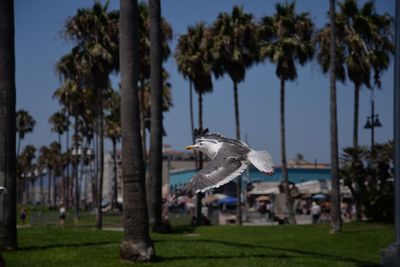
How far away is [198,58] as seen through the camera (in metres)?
35.4

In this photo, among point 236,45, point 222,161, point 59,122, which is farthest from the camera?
point 59,122

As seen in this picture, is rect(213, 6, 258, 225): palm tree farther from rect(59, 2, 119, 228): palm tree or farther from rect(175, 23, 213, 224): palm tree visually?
rect(59, 2, 119, 228): palm tree

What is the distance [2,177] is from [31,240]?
2763mm

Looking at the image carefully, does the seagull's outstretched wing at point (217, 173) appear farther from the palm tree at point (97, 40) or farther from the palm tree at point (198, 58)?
the palm tree at point (198, 58)

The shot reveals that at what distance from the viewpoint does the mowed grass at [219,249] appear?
45.7ft

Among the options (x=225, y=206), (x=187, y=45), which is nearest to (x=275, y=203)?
(x=187, y=45)

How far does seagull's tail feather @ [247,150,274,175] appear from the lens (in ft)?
22.4

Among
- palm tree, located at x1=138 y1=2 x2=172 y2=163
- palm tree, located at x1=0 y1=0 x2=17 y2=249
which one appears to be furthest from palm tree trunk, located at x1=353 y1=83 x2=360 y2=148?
palm tree, located at x1=0 y1=0 x2=17 y2=249

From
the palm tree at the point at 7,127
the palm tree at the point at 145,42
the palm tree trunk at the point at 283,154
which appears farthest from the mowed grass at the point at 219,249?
the palm tree at the point at 145,42

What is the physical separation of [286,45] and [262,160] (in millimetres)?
25846

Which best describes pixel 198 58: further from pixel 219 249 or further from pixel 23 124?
pixel 23 124

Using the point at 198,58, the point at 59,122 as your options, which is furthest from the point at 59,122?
the point at 198,58

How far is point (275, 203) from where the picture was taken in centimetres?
3853

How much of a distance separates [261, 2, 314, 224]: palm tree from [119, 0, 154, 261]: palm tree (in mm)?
18599
